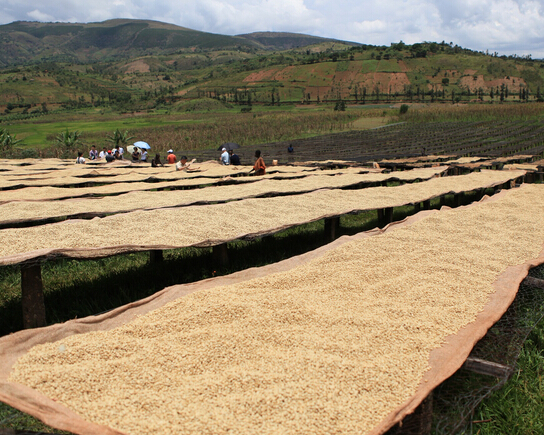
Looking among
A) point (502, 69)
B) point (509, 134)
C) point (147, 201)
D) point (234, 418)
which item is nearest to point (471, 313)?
point (234, 418)

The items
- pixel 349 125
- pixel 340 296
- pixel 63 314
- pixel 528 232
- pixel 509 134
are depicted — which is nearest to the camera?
pixel 340 296

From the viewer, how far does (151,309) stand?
324 centimetres

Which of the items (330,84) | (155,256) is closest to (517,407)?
(155,256)

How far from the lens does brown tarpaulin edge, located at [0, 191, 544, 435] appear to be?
2.13 metres

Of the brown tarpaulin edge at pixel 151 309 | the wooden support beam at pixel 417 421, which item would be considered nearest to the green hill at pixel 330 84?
the brown tarpaulin edge at pixel 151 309

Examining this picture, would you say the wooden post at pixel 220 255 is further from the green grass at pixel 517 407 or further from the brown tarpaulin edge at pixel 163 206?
the green grass at pixel 517 407

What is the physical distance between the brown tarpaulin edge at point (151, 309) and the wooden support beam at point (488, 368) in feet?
0.21

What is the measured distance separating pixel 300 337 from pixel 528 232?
12.3 ft

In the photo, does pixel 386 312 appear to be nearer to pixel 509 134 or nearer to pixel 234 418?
pixel 234 418

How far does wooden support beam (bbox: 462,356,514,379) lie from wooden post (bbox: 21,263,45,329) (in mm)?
3062

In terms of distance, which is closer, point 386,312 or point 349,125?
point 386,312

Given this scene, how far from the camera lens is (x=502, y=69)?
84875 mm

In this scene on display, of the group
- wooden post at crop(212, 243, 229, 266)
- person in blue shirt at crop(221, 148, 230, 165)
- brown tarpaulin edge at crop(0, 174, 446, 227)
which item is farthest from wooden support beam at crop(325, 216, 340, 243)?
person in blue shirt at crop(221, 148, 230, 165)

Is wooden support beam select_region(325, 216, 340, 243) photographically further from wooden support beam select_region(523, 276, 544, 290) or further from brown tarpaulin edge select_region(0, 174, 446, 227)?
wooden support beam select_region(523, 276, 544, 290)
